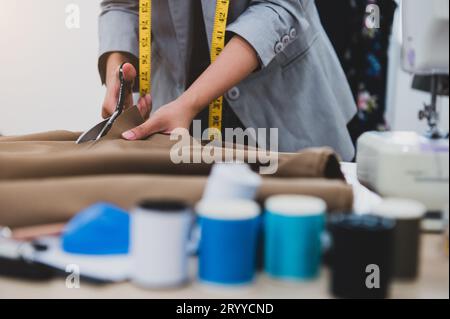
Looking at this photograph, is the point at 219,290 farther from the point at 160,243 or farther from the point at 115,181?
the point at 115,181

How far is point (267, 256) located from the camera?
0.73 m

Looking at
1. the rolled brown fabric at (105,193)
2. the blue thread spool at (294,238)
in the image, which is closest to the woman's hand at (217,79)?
the rolled brown fabric at (105,193)

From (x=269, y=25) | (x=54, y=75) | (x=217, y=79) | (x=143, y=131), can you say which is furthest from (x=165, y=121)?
(x=54, y=75)

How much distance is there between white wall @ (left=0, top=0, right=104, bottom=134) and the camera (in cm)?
335

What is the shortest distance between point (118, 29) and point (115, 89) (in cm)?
29

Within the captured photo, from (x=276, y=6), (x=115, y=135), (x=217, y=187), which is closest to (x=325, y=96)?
(x=276, y=6)

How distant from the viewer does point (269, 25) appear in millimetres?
1554

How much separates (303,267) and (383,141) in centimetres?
41

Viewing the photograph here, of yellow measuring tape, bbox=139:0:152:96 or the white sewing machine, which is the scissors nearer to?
yellow measuring tape, bbox=139:0:152:96

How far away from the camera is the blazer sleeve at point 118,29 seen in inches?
68.2

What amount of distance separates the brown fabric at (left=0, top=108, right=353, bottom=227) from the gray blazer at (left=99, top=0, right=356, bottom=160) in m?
0.78

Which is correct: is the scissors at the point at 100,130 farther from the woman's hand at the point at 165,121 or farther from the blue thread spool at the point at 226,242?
the blue thread spool at the point at 226,242

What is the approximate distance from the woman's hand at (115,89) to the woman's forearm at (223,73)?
150 millimetres

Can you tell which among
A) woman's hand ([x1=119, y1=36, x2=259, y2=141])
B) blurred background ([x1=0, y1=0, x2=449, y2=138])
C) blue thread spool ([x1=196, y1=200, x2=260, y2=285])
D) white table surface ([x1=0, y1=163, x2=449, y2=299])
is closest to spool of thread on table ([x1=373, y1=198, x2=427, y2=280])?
white table surface ([x1=0, y1=163, x2=449, y2=299])
